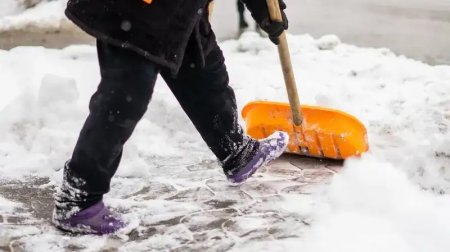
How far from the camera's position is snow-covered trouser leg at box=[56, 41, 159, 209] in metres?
2.38

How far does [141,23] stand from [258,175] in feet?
4.02

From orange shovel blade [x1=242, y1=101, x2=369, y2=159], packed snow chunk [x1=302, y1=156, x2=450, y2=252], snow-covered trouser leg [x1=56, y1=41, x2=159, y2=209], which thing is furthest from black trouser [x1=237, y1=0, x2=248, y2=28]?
snow-covered trouser leg [x1=56, y1=41, x2=159, y2=209]

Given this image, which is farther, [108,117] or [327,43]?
[327,43]

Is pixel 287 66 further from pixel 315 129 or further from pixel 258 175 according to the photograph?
pixel 258 175

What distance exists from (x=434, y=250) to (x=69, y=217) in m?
1.30

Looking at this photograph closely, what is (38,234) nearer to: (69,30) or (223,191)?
(223,191)

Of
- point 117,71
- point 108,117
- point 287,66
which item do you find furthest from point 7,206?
point 287,66

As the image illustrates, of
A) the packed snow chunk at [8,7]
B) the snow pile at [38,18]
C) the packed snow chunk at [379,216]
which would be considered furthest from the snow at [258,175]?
the packed snow chunk at [8,7]

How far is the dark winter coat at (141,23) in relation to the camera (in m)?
2.30

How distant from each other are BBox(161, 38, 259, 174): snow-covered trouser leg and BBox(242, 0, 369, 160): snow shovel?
0.40 meters

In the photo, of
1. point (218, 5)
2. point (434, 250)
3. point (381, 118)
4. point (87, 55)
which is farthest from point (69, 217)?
point (218, 5)

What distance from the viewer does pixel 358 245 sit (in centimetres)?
232

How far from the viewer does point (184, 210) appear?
2.79m

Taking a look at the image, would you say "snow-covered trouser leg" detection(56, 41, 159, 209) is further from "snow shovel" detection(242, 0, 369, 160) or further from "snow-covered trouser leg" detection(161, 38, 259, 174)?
"snow shovel" detection(242, 0, 369, 160)
